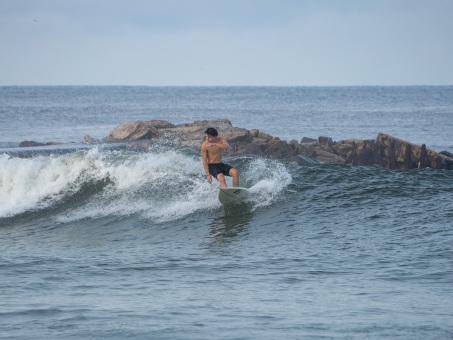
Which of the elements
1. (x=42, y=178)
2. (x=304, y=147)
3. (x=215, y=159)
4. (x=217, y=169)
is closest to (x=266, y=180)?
(x=217, y=169)

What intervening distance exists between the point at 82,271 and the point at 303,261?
3.59 metres

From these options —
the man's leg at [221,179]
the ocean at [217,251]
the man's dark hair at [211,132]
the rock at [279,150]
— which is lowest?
the ocean at [217,251]

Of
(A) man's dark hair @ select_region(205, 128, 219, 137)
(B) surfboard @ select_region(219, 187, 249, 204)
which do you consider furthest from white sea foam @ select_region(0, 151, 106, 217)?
(A) man's dark hair @ select_region(205, 128, 219, 137)

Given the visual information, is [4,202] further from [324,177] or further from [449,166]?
[449,166]

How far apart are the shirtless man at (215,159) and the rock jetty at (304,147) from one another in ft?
24.9

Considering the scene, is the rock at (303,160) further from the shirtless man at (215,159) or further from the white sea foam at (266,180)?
the shirtless man at (215,159)

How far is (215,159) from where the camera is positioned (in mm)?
16984

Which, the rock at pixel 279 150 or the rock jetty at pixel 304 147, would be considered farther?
the rock at pixel 279 150

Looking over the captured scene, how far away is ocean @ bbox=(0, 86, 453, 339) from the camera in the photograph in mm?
9156

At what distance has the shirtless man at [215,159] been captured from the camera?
16844 mm

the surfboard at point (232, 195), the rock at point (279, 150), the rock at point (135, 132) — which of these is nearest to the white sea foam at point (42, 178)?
the surfboard at point (232, 195)

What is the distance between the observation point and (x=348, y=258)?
1282cm

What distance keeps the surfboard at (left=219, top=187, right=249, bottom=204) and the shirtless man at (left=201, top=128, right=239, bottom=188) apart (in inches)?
4.6

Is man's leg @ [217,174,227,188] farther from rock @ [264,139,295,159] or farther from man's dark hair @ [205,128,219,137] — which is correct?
rock @ [264,139,295,159]
